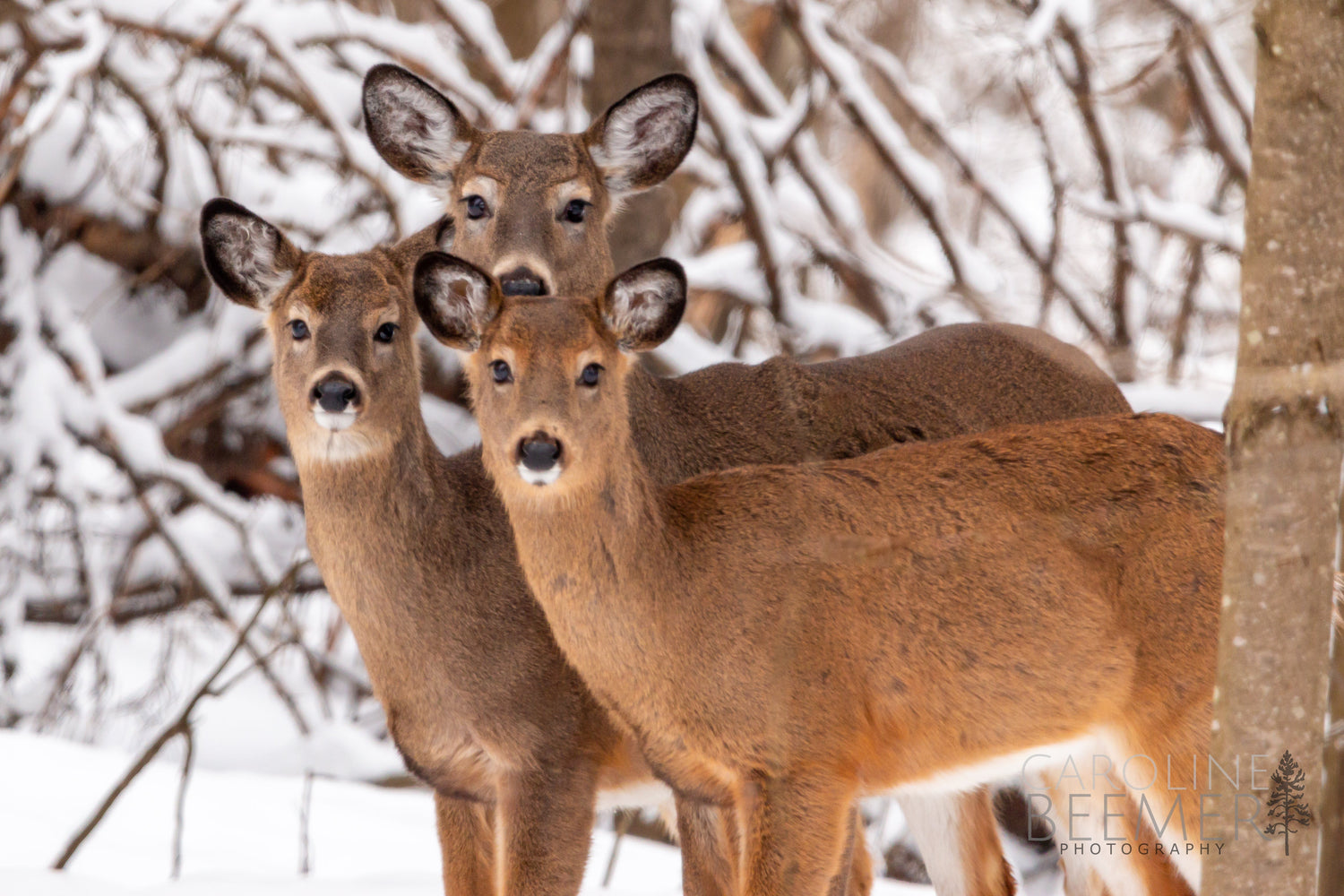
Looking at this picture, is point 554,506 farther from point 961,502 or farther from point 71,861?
point 71,861

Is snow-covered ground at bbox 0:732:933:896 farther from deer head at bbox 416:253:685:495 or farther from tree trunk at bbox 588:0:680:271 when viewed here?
tree trunk at bbox 588:0:680:271

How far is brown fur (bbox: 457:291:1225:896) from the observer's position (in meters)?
4.50

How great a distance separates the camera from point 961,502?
468cm

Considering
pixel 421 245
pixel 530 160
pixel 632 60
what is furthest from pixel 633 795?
pixel 632 60

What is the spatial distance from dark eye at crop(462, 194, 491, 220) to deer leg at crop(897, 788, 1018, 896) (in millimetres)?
2673

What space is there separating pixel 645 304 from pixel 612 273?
1.31 m

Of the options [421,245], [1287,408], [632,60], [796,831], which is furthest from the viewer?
[632,60]

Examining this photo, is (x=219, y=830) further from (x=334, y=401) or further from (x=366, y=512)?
(x=334, y=401)

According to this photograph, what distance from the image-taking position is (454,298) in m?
4.95

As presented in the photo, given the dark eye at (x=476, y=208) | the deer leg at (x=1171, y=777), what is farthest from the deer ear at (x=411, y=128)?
the deer leg at (x=1171, y=777)

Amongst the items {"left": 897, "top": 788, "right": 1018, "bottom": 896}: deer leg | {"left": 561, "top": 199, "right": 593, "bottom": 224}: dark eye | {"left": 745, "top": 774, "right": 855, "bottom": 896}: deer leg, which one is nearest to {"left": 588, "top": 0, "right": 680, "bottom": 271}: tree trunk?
{"left": 561, "top": 199, "right": 593, "bottom": 224}: dark eye

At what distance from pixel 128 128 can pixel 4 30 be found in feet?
4.41

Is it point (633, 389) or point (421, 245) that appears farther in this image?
point (421, 245)

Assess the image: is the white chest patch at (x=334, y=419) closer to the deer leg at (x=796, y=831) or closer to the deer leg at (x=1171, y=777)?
the deer leg at (x=796, y=831)
